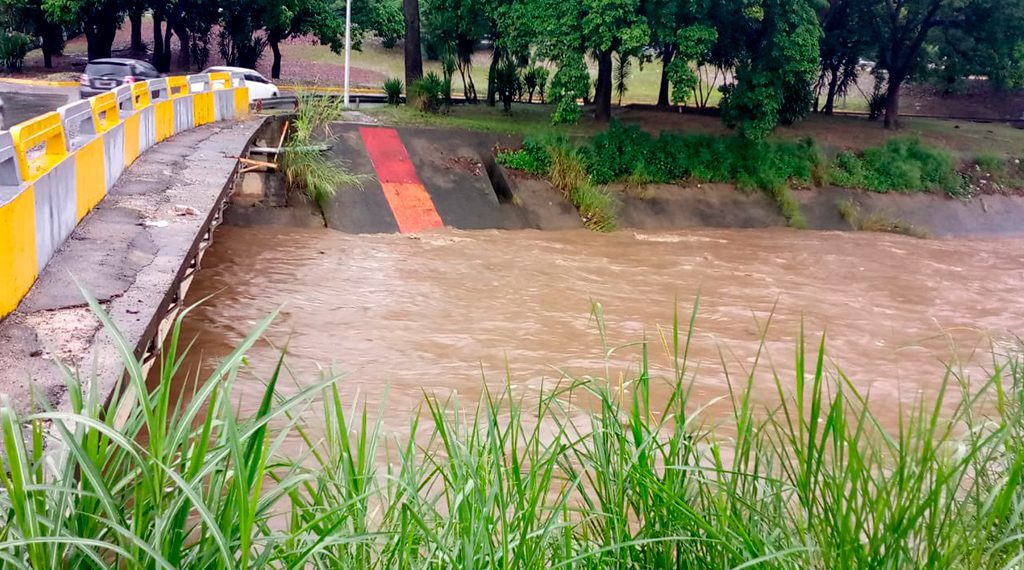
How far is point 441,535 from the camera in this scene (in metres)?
2.82

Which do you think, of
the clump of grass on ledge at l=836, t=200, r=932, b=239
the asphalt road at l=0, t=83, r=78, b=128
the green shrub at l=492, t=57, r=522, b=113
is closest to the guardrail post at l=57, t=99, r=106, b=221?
the asphalt road at l=0, t=83, r=78, b=128

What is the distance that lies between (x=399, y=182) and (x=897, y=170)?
1159 cm

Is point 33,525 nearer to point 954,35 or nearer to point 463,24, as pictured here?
point 463,24

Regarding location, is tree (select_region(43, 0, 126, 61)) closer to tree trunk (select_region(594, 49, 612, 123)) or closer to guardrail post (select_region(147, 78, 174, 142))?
tree trunk (select_region(594, 49, 612, 123))

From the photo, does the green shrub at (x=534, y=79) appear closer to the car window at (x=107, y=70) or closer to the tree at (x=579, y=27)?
the tree at (x=579, y=27)

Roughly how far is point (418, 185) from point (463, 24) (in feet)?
19.6

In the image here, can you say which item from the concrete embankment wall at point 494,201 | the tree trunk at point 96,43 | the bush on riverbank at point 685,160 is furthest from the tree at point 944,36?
the tree trunk at point 96,43

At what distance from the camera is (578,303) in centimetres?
1235

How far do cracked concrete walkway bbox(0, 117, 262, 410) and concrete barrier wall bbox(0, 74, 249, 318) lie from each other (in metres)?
0.13

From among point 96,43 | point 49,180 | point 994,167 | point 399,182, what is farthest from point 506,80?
point 96,43

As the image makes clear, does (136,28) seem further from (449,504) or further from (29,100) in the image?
(449,504)

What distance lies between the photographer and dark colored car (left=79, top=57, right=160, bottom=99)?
72.0 ft

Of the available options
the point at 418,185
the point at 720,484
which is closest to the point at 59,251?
the point at 720,484

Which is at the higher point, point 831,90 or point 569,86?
point 831,90
